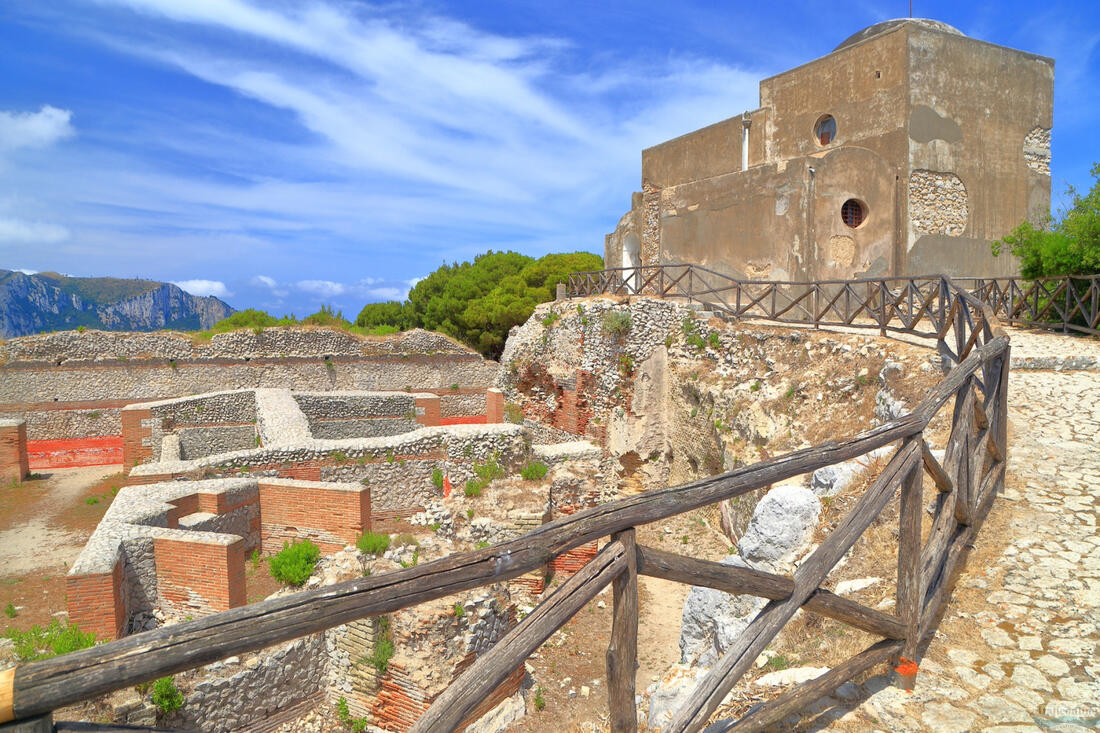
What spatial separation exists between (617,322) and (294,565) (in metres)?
9.04

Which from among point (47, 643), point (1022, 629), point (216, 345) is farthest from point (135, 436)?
point (1022, 629)

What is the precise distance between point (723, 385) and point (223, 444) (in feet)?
40.4

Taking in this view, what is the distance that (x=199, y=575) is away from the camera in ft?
21.6

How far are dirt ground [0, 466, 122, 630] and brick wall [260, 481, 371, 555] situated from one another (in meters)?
2.40

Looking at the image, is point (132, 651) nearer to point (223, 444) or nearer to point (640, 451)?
point (640, 451)

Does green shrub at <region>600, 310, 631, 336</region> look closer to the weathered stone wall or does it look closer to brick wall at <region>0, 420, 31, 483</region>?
the weathered stone wall

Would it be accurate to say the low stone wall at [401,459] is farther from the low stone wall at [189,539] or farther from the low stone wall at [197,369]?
the low stone wall at [197,369]

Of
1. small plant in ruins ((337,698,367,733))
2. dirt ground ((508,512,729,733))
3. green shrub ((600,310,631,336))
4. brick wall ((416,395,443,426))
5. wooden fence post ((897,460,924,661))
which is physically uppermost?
green shrub ((600,310,631,336))

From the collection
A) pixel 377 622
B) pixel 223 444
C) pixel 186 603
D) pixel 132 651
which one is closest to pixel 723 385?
pixel 377 622

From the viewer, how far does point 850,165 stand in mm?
14336

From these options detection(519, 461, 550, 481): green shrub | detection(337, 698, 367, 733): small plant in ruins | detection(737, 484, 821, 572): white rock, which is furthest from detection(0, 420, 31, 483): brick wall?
detection(737, 484, 821, 572): white rock

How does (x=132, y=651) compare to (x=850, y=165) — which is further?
(x=850, y=165)

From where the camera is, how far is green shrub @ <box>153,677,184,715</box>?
16.4ft

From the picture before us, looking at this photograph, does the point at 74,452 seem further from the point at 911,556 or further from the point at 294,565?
the point at 911,556
